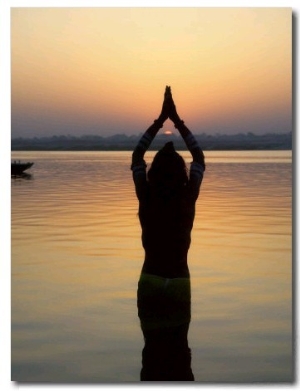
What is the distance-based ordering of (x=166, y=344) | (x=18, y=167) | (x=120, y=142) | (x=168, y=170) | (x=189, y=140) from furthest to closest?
1. (x=120, y=142)
2. (x=18, y=167)
3. (x=166, y=344)
4. (x=189, y=140)
5. (x=168, y=170)

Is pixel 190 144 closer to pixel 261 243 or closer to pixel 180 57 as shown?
pixel 180 57

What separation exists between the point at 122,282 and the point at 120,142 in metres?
1.09

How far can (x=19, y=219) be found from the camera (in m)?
6.02

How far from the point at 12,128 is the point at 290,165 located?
6.72 feet

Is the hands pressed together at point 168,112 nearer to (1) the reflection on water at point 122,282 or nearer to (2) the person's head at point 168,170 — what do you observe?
(2) the person's head at point 168,170

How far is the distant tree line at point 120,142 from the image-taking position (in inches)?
247

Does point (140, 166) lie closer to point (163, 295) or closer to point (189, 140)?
point (189, 140)

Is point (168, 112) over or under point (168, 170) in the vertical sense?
over

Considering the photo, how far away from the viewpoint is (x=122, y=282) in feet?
21.1

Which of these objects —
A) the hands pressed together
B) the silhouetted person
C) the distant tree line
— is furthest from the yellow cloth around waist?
the distant tree line

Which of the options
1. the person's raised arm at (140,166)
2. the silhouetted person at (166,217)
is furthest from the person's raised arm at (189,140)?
the person's raised arm at (140,166)

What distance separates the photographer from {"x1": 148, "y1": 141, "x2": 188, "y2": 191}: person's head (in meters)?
4.86

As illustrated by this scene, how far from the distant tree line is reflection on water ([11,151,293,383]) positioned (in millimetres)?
68

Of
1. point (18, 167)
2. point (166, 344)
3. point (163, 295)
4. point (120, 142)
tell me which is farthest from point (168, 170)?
point (18, 167)
